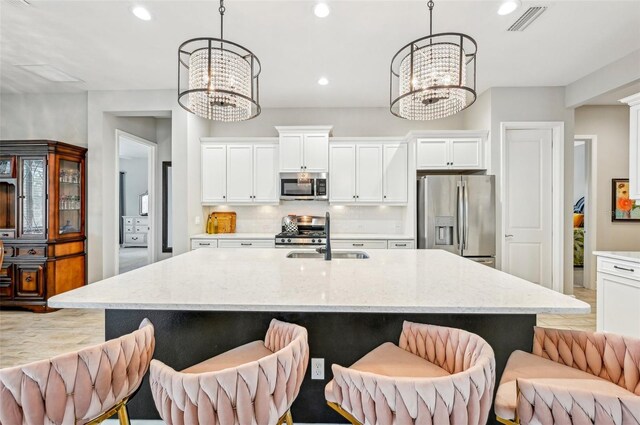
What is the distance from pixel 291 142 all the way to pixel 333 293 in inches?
135

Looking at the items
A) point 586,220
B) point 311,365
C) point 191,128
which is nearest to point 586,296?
point 586,220

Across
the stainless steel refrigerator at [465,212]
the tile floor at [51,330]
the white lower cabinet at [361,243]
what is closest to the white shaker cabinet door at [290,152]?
the white lower cabinet at [361,243]

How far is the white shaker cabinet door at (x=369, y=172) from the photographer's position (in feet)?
15.1

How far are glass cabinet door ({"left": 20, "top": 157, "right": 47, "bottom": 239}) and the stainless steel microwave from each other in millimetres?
2888

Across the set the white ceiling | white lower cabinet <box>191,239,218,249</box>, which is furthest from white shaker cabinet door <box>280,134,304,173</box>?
white lower cabinet <box>191,239,218,249</box>

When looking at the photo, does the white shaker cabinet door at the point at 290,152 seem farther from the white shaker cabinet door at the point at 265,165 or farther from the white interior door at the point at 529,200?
the white interior door at the point at 529,200

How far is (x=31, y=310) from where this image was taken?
3.98 metres

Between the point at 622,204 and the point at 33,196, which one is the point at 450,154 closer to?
the point at 622,204

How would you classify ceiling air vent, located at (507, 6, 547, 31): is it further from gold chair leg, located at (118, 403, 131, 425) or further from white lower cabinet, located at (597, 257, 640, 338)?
gold chair leg, located at (118, 403, 131, 425)

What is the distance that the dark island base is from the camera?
165 cm

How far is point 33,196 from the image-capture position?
13.0 ft

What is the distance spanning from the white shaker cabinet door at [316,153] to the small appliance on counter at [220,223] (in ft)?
4.57

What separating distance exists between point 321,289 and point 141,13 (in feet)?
8.70

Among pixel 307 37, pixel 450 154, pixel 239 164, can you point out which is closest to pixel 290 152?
pixel 239 164
